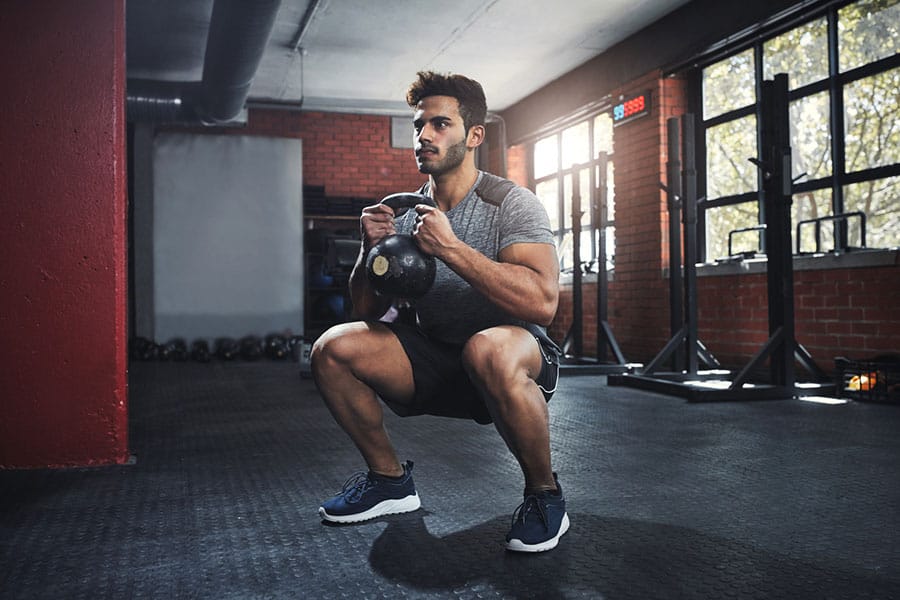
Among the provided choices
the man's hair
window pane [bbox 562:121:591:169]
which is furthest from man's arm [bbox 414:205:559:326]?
window pane [bbox 562:121:591:169]

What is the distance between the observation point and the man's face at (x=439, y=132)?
1969 mm

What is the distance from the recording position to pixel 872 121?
4.65 meters

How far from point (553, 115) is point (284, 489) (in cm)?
622

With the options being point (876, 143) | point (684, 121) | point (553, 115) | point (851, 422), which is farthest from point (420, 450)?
point (553, 115)

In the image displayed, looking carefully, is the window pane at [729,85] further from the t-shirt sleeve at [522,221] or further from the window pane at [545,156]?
the t-shirt sleeve at [522,221]

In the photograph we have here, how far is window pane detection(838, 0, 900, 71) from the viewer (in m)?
4.53

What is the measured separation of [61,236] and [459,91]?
1580 mm

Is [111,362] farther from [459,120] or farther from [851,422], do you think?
[851,422]

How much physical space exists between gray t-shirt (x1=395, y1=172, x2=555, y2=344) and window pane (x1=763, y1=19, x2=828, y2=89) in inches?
153

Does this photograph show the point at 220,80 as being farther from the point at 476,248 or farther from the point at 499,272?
the point at 499,272

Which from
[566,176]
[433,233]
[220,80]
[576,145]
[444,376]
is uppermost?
[220,80]

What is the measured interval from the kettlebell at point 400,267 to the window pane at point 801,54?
13.8ft

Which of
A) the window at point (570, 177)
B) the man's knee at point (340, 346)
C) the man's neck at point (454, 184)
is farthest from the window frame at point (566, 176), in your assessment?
Result: the man's knee at point (340, 346)

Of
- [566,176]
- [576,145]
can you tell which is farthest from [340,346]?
[566,176]
